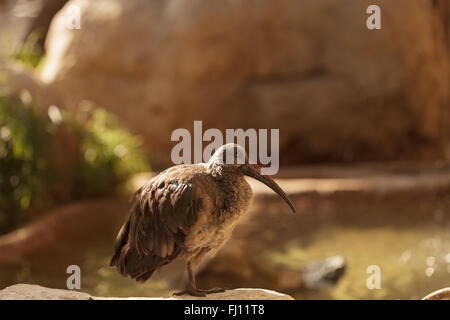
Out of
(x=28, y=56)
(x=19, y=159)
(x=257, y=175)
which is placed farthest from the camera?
(x=28, y=56)

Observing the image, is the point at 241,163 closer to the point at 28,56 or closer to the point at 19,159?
the point at 19,159

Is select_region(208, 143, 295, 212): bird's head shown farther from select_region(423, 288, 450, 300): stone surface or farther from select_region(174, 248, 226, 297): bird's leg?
select_region(423, 288, 450, 300): stone surface

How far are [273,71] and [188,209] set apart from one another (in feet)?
26.5

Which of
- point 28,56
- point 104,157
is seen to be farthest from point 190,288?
point 28,56

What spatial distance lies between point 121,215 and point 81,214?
397mm

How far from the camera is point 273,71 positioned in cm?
985

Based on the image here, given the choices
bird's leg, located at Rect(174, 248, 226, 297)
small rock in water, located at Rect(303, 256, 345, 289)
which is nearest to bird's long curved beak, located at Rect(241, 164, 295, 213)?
bird's leg, located at Rect(174, 248, 226, 297)

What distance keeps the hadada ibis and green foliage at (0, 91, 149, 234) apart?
349 centimetres

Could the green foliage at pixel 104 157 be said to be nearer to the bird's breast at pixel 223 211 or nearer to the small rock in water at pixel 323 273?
the small rock in water at pixel 323 273

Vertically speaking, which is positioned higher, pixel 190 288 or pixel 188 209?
pixel 188 209

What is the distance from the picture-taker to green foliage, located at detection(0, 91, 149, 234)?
17.6ft

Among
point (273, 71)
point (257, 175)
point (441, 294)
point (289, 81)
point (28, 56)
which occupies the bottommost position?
point (441, 294)

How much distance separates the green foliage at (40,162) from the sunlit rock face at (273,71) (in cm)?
252

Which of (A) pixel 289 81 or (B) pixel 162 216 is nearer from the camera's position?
(B) pixel 162 216
